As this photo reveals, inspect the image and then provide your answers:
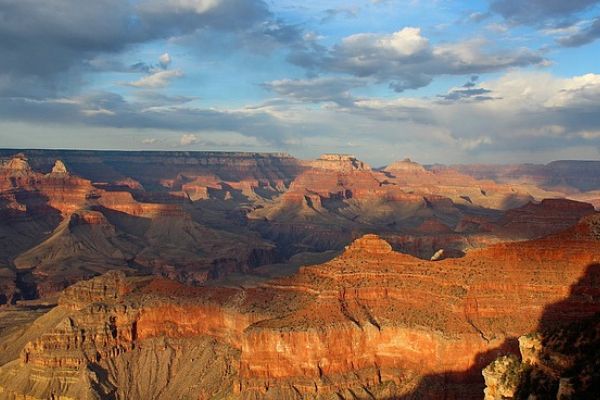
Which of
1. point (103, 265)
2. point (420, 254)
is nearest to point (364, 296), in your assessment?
point (420, 254)

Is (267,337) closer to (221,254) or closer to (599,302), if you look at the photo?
(599,302)

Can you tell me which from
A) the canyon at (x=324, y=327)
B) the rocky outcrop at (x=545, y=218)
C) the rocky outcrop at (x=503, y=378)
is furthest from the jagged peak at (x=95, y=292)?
the rocky outcrop at (x=545, y=218)

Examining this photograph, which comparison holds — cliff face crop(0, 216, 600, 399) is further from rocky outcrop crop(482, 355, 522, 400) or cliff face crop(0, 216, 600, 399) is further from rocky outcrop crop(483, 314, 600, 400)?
rocky outcrop crop(483, 314, 600, 400)

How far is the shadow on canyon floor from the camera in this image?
68.3 meters

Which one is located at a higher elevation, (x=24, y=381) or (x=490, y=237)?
(x=490, y=237)

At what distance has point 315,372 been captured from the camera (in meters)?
71.8

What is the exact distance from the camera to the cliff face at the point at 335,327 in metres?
71.0

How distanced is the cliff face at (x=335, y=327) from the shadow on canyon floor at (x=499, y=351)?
14cm

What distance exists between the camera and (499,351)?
225 ft

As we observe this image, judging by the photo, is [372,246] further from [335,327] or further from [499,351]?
[499,351]

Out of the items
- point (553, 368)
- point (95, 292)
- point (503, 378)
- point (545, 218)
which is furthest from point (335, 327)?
point (545, 218)

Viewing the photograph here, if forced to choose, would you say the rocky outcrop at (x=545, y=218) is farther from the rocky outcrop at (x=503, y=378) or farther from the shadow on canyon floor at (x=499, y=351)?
the rocky outcrop at (x=503, y=378)

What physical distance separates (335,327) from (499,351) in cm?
1690

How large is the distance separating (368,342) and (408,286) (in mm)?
8228
